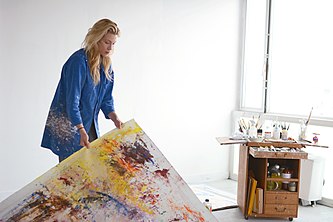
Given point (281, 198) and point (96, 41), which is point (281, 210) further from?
point (96, 41)

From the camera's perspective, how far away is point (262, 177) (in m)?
3.99

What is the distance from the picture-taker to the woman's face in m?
2.38

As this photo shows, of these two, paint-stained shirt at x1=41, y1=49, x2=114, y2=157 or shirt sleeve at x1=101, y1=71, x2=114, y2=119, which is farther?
shirt sleeve at x1=101, y1=71, x2=114, y2=119

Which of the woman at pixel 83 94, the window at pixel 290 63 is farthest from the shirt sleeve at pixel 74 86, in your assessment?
the window at pixel 290 63

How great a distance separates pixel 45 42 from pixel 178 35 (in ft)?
4.83

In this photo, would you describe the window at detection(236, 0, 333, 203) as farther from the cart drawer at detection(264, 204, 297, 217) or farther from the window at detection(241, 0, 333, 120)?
the cart drawer at detection(264, 204, 297, 217)

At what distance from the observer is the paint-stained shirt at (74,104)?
2352 mm

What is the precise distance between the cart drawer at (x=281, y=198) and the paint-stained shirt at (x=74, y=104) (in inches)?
75.3

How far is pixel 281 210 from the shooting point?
3945 mm

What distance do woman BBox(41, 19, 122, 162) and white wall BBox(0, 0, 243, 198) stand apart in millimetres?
1741

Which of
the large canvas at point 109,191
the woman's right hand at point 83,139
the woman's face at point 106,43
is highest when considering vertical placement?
the woman's face at point 106,43

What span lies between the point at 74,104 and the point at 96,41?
0.34 meters

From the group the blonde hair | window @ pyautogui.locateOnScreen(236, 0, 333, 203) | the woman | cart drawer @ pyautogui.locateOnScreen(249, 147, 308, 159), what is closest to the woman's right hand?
the woman

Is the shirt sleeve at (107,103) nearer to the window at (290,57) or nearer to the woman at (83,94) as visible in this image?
the woman at (83,94)
